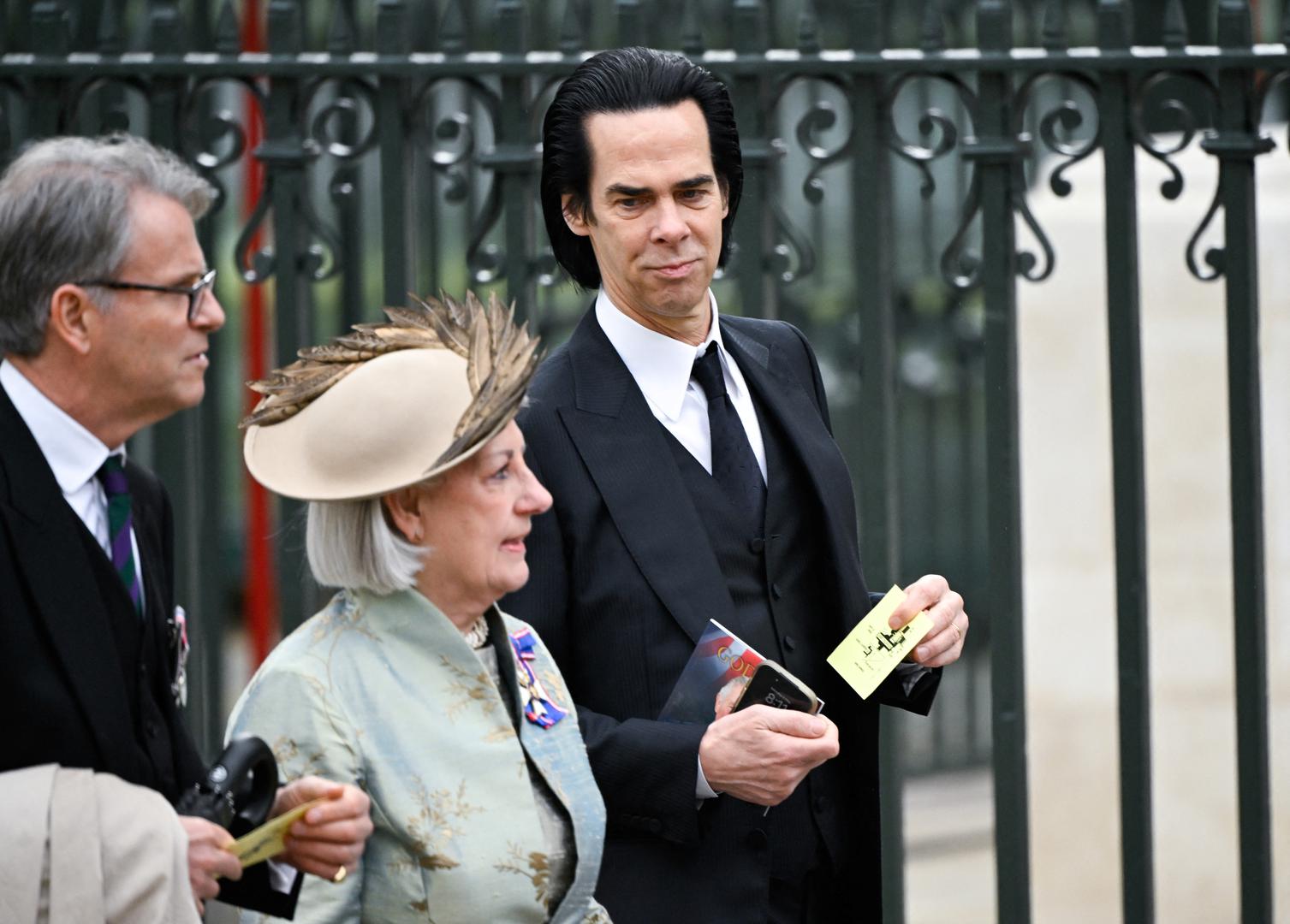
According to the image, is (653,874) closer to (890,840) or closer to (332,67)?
(890,840)

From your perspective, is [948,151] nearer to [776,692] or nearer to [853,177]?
[853,177]

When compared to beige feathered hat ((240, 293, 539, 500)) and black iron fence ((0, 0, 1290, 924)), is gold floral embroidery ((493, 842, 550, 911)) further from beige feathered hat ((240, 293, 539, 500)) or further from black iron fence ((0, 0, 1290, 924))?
black iron fence ((0, 0, 1290, 924))

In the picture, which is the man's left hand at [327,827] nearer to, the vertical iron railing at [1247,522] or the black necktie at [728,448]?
the black necktie at [728,448]

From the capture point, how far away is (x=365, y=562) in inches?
95.3

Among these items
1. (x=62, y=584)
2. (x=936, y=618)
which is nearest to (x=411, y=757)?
(x=62, y=584)

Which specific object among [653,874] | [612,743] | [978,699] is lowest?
[978,699]

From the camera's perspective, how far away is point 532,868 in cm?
239

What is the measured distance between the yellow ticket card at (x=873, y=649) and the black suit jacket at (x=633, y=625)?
0.19 m

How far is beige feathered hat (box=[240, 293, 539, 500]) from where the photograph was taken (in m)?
2.38

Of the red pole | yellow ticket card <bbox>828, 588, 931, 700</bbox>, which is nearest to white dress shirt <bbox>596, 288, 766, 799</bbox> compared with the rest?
yellow ticket card <bbox>828, 588, 931, 700</bbox>

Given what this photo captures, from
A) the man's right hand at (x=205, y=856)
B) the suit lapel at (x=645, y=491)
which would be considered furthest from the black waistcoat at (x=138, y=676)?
the suit lapel at (x=645, y=491)

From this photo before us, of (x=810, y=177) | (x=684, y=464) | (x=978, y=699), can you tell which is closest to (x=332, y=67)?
(x=810, y=177)

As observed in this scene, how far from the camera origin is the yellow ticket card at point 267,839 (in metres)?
2.17

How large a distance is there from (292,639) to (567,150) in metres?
0.99
